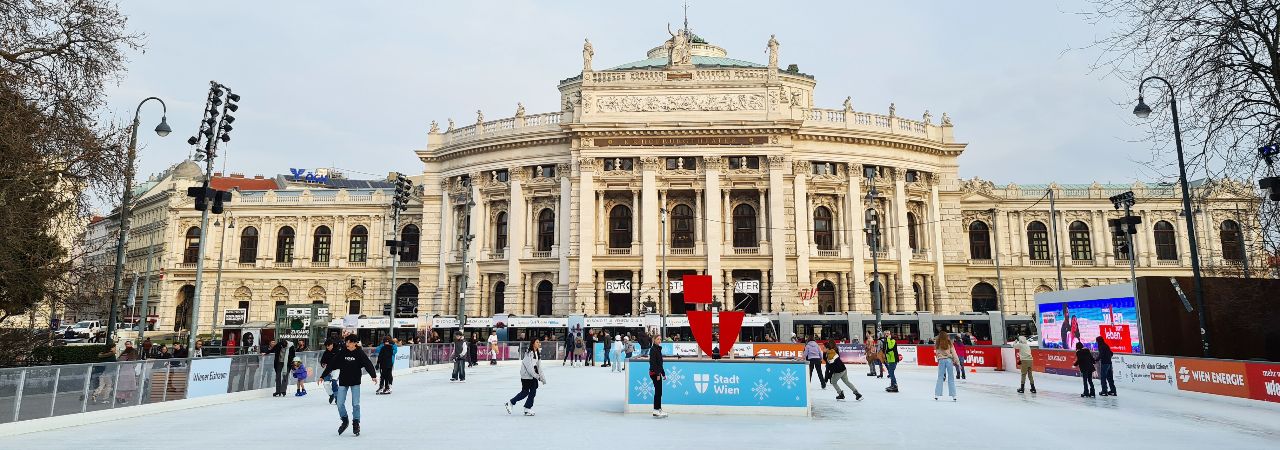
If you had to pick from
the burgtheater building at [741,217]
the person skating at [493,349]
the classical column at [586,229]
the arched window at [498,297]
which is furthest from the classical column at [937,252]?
the person skating at [493,349]

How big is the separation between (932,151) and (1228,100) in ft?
142

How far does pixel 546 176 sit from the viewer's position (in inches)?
2163

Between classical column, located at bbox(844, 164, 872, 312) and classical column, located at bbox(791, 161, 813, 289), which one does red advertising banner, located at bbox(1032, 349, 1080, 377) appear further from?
classical column, located at bbox(844, 164, 872, 312)

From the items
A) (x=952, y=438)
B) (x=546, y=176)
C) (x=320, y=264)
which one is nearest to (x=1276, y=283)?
(x=952, y=438)

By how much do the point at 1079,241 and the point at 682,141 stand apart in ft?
114

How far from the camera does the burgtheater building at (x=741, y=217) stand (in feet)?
168

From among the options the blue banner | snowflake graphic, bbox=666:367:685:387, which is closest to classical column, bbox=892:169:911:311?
the blue banner

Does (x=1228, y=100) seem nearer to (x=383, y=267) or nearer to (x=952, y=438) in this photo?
(x=952, y=438)

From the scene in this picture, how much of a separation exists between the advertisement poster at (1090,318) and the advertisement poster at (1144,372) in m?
1.62

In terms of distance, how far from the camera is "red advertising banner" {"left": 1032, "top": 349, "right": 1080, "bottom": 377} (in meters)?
27.4

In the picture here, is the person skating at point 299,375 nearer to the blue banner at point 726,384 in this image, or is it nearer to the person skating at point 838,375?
the blue banner at point 726,384

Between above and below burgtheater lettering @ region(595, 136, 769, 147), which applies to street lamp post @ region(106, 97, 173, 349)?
below

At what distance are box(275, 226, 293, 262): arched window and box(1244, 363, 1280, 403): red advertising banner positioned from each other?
6486 centimetres

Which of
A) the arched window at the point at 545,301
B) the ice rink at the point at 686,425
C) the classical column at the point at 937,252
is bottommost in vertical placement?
the ice rink at the point at 686,425
